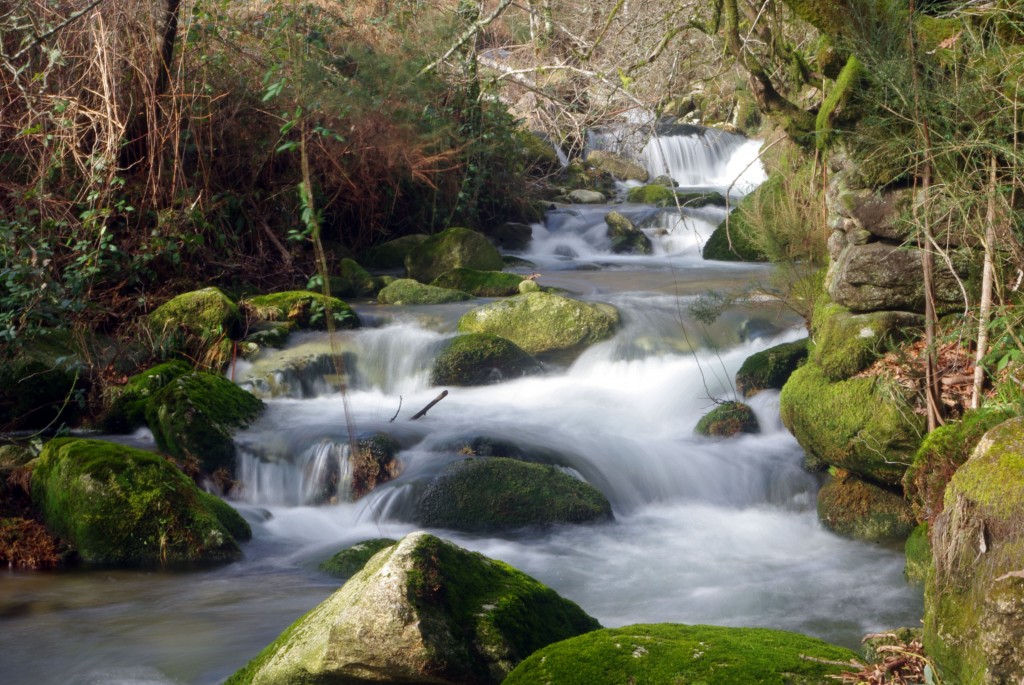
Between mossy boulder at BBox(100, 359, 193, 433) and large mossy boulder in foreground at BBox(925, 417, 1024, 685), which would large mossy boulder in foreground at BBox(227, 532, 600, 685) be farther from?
mossy boulder at BBox(100, 359, 193, 433)

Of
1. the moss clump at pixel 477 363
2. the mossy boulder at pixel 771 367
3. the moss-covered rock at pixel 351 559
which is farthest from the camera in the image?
the moss clump at pixel 477 363

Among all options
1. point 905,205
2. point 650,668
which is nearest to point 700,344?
point 905,205

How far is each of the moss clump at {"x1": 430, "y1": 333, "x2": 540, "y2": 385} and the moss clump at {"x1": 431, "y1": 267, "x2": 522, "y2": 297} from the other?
2.44 metres

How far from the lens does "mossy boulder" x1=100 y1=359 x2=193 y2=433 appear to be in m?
7.92

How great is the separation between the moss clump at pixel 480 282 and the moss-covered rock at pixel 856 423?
5545 millimetres

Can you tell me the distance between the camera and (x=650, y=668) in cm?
292

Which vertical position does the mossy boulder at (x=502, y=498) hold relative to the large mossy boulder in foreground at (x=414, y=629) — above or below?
below

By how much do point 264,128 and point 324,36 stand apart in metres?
1.26

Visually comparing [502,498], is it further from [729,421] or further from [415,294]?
[415,294]

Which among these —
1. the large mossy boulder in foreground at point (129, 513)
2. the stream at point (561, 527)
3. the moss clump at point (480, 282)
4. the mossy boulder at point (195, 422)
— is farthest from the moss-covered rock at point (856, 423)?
the moss clump at point (480, 282)

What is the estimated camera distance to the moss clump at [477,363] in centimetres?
945

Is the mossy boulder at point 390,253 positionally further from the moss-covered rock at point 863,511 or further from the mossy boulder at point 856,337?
the moss-covered rock at point 863,511

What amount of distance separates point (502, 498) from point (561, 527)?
44 cm

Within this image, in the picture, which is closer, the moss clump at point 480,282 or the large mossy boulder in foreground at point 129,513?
the large mossy boulder in foreground at point 129,513
